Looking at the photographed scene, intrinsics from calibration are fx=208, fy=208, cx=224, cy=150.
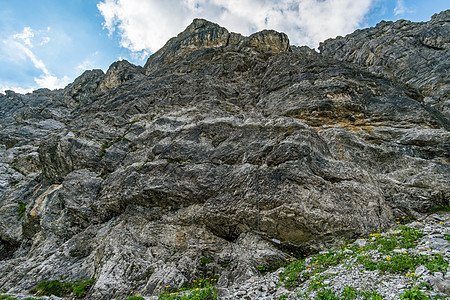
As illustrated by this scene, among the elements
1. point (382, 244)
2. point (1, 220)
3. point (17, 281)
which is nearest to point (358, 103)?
point (382, 244)

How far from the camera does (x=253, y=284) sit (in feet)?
37.2

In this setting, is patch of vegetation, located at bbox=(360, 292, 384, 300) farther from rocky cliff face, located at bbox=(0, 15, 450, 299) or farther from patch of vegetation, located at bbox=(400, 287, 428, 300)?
rocky cliff face, located at bbox=(0, 15, 450, 299)

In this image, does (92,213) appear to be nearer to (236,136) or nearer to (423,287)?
(236,136)

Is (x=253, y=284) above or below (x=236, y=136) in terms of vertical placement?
below

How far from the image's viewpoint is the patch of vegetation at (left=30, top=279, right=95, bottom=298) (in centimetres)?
1405

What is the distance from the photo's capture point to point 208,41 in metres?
63.0

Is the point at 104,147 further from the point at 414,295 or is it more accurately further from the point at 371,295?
the point at 414,295

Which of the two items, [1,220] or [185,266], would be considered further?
[1,220]

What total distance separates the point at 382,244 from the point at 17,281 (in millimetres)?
26326

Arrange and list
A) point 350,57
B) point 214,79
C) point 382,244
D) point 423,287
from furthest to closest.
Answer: point 350,57 → point 214,79 → point 382,244 → point 423,287

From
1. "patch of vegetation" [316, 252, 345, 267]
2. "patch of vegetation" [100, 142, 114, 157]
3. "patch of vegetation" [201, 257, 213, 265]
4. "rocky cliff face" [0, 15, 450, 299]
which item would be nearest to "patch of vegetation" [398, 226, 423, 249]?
"patch of vegetation" [316, 252, 345, 267]

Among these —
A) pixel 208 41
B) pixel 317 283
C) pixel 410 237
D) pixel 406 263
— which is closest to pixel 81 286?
pixel 317 283

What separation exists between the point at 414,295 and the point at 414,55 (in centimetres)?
6240

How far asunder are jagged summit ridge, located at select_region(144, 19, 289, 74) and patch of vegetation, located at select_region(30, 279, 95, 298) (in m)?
50.1
